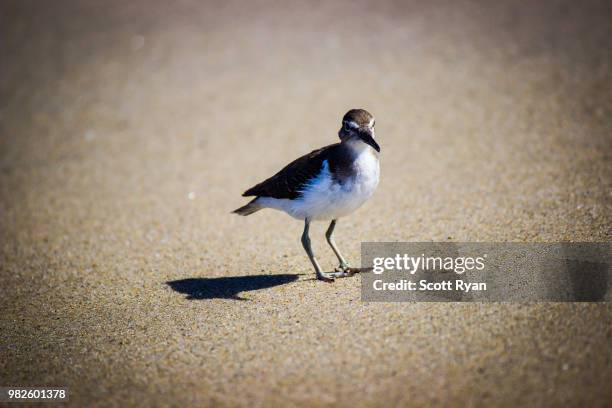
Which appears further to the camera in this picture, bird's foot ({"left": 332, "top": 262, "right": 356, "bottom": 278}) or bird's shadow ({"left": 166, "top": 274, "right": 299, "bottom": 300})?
bird's foot ({"left": 332, "top": 262, "right": 356, "bottom": 278})

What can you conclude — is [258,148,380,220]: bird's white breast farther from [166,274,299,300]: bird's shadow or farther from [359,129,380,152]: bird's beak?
[166,274,299,300]: bird's shadow

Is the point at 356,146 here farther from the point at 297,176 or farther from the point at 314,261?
the point at 314,261

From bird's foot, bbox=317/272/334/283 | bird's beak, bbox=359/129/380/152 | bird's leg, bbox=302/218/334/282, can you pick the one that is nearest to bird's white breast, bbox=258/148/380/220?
bird's beak, bbox=359/129/380/152

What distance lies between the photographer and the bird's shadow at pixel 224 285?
5242 mm

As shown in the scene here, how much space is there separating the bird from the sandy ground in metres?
0.82

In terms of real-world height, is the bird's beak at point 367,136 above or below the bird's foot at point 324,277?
above

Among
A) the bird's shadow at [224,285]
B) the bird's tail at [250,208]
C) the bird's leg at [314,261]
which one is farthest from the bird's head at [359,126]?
the bird's shadow at [224,285]

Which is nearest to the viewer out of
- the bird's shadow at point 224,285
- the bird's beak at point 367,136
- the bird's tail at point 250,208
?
the bird's beak at point 367,136

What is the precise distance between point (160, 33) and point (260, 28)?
2.54 metres

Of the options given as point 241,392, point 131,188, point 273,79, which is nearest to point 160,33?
point 273,79

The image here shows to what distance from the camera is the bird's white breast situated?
4824 mm

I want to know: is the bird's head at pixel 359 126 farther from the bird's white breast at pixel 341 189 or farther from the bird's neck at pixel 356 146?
the bird's white breast at pixel 341 189

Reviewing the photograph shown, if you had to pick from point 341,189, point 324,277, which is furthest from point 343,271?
point 341,189

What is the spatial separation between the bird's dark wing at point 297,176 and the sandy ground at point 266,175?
2.98 ft
